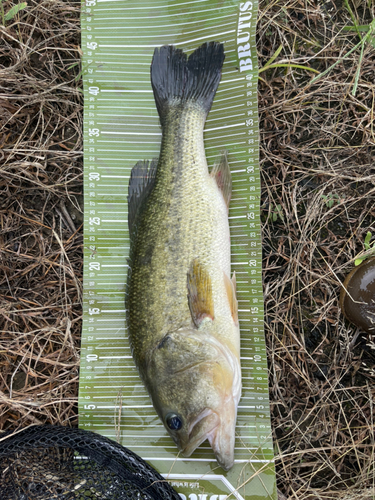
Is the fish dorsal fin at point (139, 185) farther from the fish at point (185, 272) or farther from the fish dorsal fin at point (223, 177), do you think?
the fish dorsal fin at point (223, 177)

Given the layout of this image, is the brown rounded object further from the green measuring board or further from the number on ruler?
the number on ruler

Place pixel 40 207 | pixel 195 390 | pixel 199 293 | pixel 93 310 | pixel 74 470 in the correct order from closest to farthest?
pixel 195 390 → pixel 199 293 → pixel 74 470 → pixel 93 310 → pixel 40 207

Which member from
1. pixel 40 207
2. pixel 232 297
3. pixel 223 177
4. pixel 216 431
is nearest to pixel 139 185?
pixel 223 177

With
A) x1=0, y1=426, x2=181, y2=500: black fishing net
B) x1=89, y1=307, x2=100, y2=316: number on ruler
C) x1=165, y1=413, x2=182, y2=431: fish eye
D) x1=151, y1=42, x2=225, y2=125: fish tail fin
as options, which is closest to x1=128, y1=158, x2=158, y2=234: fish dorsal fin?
x1=151, y1=42, x2=225, y2=125: fish tail fin

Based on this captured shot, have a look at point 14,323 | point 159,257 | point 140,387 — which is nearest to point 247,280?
point 159,257

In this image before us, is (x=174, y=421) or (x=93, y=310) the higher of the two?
(x=93, y=310)

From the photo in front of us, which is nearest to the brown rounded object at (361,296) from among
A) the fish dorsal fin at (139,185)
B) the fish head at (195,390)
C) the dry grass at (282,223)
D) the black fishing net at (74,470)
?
the dry grass at (282,223)

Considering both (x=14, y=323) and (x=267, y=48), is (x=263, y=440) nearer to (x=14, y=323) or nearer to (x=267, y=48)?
(x=14, y=323)

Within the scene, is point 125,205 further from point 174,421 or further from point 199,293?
point 174,421
